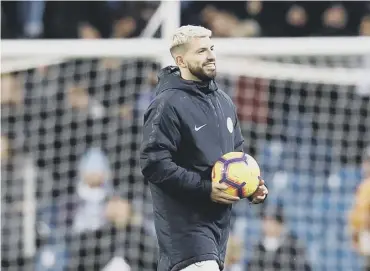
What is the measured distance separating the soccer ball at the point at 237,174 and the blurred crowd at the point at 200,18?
15.3ft

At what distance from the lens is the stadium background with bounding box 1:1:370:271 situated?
30.2 ft

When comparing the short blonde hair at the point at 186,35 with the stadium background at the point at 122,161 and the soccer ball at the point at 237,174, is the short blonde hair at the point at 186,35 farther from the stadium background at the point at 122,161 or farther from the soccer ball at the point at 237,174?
the stadium background at the point at 122,161

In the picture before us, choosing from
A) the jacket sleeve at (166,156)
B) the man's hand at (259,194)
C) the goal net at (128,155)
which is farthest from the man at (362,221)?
the jacket sleeve at (166,156)

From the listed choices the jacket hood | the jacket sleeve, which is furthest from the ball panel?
the jacket hood

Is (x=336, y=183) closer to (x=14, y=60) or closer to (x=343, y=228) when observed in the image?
(x=343, y=228)

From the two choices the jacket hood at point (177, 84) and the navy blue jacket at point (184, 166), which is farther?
the jacket hood at point (177, 84)

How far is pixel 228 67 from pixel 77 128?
144 cm

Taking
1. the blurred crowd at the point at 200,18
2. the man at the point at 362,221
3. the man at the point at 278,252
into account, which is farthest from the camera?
the blurred crowd at the point at 200,18

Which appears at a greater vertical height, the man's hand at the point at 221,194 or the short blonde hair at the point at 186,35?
the short blonde hair at the point at 186,35

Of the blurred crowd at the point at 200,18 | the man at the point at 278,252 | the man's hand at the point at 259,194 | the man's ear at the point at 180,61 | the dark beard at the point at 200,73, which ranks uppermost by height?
the man's ear at the point at 180,61

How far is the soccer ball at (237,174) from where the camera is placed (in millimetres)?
5520

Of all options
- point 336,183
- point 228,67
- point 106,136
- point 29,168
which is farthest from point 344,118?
point 29,168

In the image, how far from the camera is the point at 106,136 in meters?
9.44

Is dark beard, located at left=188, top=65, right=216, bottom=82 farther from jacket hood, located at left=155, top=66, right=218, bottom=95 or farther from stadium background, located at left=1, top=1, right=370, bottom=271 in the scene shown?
→ stadium background, located at left=1, top=1, right=370, bottom=271
